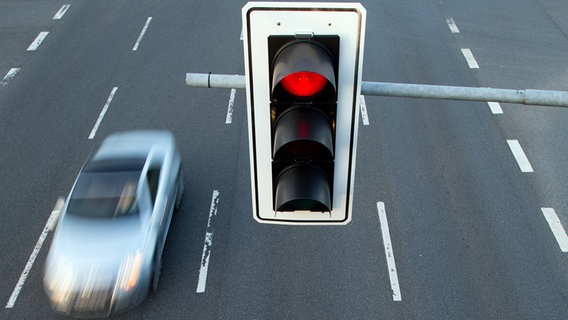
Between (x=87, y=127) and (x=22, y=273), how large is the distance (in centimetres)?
443

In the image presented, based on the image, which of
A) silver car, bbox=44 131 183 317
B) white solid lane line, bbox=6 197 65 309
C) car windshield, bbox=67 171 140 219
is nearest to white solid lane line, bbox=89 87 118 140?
white solid lane line, bbox=6 197 65 309

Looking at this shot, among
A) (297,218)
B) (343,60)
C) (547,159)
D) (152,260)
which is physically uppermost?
(343,60)

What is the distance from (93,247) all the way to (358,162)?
5934mm

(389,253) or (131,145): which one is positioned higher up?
(131,145)

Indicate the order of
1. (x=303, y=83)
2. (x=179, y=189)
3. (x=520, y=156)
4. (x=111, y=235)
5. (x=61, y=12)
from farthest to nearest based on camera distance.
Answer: (x=61, y=12) < (x=520, y=156) < (x=179, y=189) < (x=111, y=235) < (x=303, y=83)

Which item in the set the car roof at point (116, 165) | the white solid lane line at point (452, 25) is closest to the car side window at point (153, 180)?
the car roof at point (116, 165)

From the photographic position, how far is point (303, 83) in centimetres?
291

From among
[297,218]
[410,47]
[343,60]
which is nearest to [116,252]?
[297,218]

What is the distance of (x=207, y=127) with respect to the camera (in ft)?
42.4

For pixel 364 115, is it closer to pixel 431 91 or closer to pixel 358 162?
pixel 358 162

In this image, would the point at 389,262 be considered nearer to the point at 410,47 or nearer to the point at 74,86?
the point at 410,47

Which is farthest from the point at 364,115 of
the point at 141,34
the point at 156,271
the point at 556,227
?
the point at 141,34

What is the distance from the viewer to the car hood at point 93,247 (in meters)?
8.46

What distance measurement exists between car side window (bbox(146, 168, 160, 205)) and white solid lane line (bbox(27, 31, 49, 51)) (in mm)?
8915
